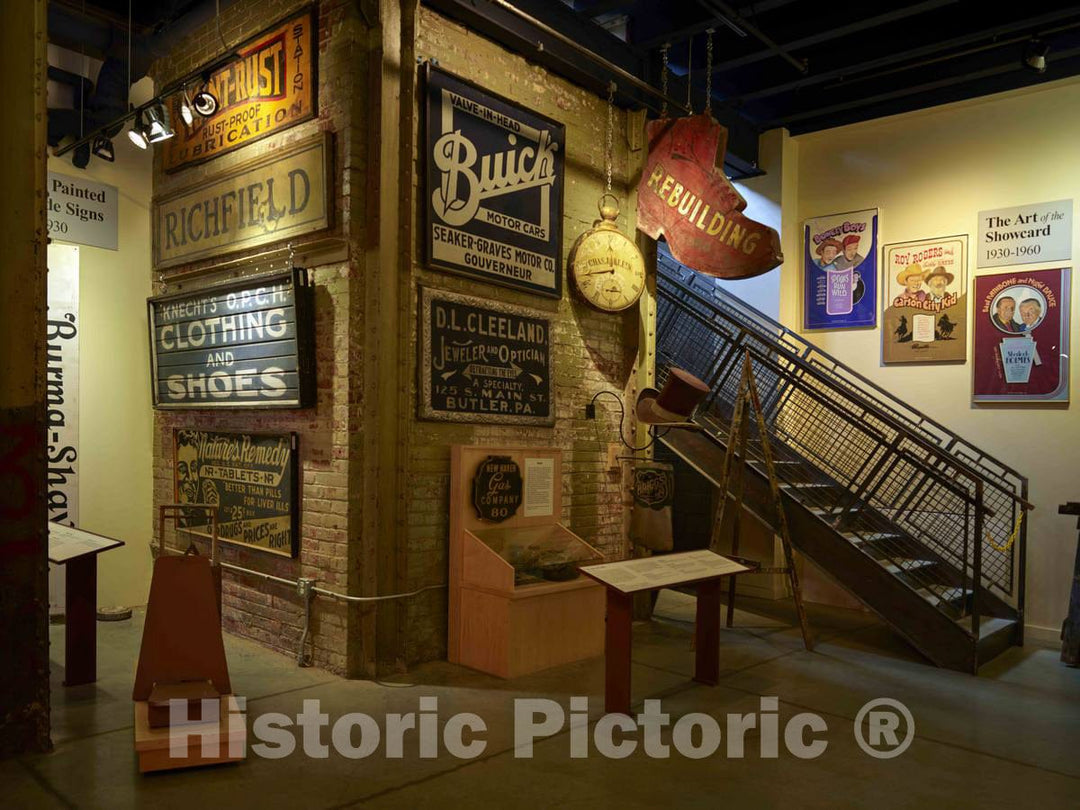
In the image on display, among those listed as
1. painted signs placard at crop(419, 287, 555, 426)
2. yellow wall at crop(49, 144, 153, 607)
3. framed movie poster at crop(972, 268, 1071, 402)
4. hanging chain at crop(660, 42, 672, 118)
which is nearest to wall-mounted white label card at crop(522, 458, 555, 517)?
painted signs placard at crop(419, 287, 555, 426)

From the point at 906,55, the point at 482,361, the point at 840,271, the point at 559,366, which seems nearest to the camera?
the point at 482,361

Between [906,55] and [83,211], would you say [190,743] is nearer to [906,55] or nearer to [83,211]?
[83,211]

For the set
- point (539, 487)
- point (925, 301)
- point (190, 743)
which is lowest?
point (190, 743)

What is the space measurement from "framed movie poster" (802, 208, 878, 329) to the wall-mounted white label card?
416 cm

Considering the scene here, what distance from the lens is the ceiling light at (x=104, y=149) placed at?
659 cm

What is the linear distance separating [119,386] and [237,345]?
73.2 inches

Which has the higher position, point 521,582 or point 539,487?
point 539,487

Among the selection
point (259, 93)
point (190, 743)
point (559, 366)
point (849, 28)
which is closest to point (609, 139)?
point (559, 366)

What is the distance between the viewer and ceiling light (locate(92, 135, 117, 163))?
6.59 meters

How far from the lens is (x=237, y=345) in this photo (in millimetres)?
5762

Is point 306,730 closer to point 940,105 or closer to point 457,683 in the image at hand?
point 457,683

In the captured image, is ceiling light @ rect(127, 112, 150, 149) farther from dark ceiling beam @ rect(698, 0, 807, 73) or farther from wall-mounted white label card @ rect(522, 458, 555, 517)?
dark ceiling beam @ rect(698, 0, 807, 73)

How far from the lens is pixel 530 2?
622cm

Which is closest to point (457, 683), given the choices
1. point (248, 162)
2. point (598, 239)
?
point (598, 239)
